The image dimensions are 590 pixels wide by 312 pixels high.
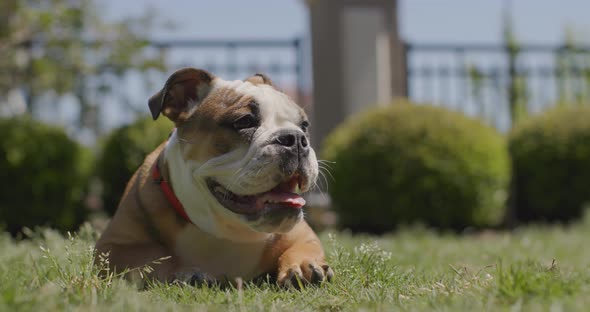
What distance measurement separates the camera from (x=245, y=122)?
309 centimetres

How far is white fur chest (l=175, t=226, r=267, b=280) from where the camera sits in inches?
126

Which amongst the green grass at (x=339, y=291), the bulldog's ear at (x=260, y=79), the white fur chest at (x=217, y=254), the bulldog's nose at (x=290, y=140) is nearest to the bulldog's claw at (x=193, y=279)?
the green grass at (x=339, y=291)

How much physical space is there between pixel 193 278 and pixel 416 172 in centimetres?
562

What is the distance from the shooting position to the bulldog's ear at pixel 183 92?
3326 millimetres

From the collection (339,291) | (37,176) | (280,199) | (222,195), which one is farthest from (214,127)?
(37,176)

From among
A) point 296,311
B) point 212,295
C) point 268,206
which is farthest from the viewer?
point 268,206

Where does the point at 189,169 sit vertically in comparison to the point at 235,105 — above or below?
below

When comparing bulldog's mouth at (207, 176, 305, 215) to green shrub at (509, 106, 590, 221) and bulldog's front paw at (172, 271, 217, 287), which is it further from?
green shrub at (509, 106, 590, 221)

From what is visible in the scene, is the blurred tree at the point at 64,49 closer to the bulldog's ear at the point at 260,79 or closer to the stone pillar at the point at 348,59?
the stone pillar at the point at 348,59

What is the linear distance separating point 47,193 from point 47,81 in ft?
6.55

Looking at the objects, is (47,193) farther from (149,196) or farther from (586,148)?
(586,148)

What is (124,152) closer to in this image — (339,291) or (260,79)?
(260,79)

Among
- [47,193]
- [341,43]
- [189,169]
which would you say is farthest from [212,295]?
[341,43]

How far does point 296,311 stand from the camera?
2.34 meters
